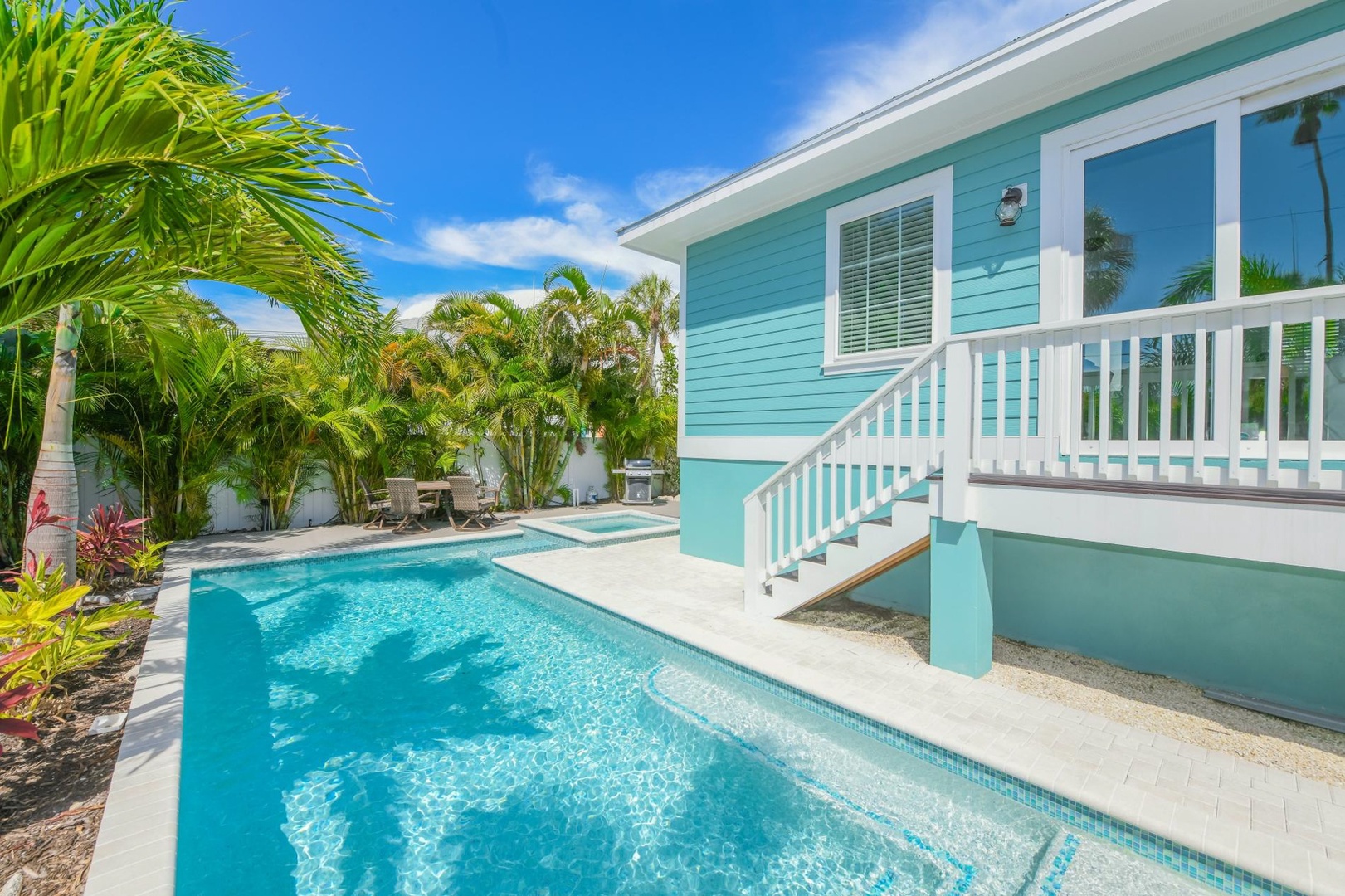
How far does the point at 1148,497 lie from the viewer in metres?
3.45

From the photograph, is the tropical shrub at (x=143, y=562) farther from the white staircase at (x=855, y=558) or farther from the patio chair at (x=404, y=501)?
the white staircase at (x=855, y=558)

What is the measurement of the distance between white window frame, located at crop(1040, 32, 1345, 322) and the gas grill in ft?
35.3

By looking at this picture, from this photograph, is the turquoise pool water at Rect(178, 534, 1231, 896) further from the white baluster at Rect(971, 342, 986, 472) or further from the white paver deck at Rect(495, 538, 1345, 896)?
the white baluster at Rect(971, 342, 986, 472)

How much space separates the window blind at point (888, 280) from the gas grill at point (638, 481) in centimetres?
880

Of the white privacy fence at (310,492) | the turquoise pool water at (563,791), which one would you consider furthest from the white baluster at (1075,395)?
the white privacy fence at (310,492)

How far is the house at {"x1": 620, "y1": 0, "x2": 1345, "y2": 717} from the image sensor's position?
11.3 feet

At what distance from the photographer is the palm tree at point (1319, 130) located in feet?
12.4

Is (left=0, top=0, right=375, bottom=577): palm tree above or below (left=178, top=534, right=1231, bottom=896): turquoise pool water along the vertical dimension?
above

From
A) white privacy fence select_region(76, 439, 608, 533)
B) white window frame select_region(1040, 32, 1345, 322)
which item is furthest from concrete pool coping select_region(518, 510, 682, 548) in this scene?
white window frame select_region(1040, 32, 1345, 322)

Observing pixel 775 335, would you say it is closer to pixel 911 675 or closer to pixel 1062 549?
pixel 1062 549

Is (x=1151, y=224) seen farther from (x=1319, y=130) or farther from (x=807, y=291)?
(x=807, y=291)

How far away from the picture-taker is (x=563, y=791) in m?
3.31

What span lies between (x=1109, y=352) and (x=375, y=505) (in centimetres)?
1116

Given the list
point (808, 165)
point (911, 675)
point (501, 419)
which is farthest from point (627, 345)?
point (911, 675)
